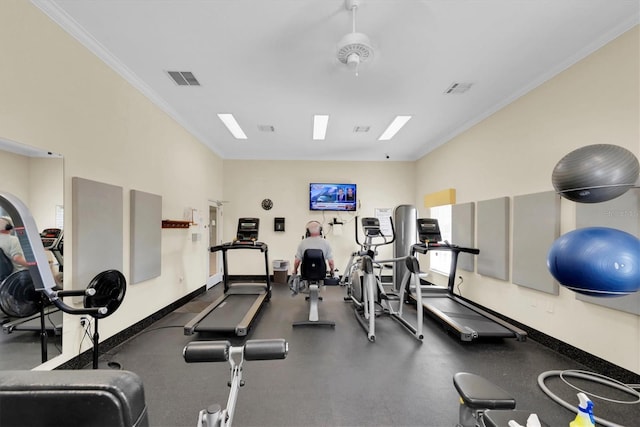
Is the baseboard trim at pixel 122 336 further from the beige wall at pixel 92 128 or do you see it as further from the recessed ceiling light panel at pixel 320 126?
the recessed ceiling light panel at pixel 320 126

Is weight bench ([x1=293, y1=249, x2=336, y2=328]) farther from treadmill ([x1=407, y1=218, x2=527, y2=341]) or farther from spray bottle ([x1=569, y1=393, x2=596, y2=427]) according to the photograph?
spray bottle ([x1=569, y1=393, x2=596, y2=427])

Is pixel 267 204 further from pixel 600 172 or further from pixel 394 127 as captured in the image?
pixel 600 172

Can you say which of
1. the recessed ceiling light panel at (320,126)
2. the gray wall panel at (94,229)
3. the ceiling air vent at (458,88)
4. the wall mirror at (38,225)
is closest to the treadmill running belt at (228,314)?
the gray wall panel at (94,229)

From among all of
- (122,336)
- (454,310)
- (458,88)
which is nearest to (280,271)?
(122,336)

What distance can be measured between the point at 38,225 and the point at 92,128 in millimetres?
1205

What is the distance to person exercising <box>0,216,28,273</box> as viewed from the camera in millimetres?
1925

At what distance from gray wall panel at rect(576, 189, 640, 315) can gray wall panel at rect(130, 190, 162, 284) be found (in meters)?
5.17

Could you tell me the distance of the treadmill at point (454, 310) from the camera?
3.15 metres

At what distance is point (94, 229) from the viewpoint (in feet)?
8.96

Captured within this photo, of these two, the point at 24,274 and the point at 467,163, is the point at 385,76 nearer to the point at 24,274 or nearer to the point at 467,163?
the point at 467,163

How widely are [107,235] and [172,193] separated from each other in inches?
61.3

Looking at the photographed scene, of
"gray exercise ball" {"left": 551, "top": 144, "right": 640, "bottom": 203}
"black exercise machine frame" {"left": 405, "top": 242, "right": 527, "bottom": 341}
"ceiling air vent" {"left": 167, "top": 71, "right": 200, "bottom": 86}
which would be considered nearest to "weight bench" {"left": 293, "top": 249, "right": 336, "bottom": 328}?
"black exercise machine frame" {"left": 405, "top": 242, "right": 527, "bottom": 341}

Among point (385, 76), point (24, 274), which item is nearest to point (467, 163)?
point (385, 76)

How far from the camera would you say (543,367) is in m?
2.71
